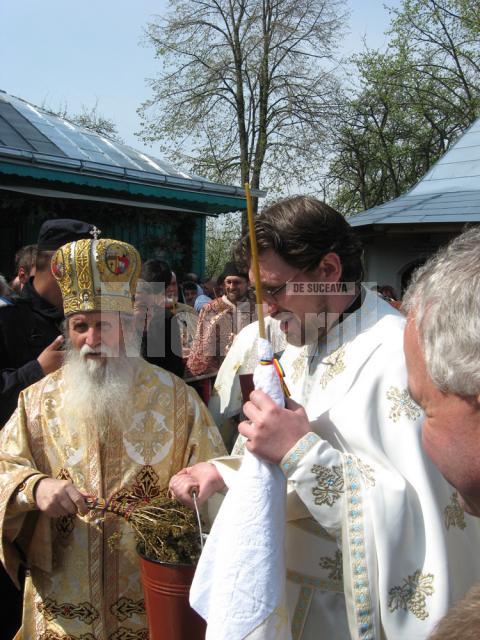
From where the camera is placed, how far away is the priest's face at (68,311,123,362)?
2357 mm

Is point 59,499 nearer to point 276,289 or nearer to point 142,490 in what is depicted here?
point 142,490

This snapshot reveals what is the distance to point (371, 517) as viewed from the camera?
4.86 feet

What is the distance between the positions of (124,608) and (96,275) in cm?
123

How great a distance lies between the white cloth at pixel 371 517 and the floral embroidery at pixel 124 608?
0.75 metres

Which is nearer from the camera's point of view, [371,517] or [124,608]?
[371,517]

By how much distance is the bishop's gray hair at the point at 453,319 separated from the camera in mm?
1006

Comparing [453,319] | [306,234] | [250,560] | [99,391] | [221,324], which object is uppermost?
[306,234]

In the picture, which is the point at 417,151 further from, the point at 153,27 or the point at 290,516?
the point at 290,516

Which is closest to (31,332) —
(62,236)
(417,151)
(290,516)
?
(62,236)

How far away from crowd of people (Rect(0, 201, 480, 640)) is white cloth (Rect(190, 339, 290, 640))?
0.11 feet

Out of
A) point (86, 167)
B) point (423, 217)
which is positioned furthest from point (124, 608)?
point (423, 217)

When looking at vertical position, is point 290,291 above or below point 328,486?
above

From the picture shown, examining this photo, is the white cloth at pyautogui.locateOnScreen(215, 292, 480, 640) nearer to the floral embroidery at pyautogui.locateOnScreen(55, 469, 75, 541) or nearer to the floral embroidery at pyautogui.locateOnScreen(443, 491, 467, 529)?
the floral embroidery at pyautogui.locateOnScreen(443, 491, 467, 529)

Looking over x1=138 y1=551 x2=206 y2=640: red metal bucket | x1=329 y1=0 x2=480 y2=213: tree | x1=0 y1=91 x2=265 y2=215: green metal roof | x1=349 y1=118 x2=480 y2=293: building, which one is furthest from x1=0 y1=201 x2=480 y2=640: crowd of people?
x1=329 y1=0 x2=480 y2=213: tree
